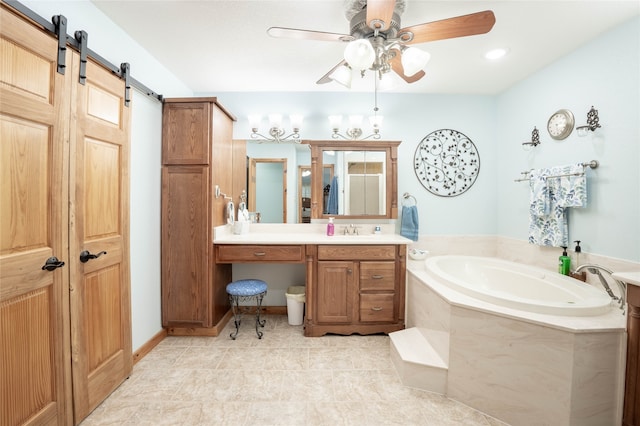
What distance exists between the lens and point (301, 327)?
2.60 meters

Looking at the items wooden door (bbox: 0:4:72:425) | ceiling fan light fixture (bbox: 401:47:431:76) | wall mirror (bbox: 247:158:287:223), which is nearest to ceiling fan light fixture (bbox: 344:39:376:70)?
ceiling fan light fixture (bbox: 401:47:431:76)

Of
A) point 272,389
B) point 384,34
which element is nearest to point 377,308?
point 272,389

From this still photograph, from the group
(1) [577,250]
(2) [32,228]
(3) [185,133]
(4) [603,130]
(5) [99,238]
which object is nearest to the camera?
(2) [32,228]

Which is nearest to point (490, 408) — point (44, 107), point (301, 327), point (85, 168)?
point (301, 327)

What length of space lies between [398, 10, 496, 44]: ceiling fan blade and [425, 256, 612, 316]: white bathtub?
147 centimetres

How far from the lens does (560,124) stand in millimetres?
2188

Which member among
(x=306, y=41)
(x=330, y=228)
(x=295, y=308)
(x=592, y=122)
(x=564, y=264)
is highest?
(x=306, y=41)

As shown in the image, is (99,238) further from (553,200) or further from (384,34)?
(553,200)

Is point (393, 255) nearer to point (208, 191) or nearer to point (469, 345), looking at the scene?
point (469, 345)

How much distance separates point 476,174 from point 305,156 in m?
1.92

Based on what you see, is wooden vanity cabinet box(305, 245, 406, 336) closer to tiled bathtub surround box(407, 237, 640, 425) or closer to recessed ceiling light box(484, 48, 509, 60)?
tiled bathtub surround box(407, 237, 640, 425)

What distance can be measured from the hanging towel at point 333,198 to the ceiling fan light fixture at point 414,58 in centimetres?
152

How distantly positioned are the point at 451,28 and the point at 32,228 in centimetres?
219

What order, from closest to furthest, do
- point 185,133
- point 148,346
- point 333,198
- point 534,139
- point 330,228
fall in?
point 148,346 → point 185,133 → point 534,139 → point 330,228 → point 333,198
